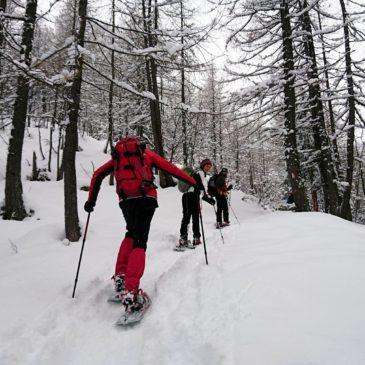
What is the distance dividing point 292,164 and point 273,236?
19.2ft

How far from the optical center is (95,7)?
8.44m

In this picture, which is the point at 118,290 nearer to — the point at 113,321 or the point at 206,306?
the point at 113,321

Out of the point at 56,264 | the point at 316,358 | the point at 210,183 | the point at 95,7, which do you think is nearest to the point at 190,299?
the point at 316,358

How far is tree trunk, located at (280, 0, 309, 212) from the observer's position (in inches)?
422

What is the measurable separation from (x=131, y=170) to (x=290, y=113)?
855 cm

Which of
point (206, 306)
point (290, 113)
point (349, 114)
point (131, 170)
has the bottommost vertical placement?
point (206, 306)

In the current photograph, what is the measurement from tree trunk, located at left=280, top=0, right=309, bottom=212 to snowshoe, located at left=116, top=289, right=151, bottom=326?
349 inches

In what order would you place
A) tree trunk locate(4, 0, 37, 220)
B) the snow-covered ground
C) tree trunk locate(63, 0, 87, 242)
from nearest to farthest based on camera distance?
the snow-covered ground
tree trunk locate(63, 0, 87, 242)
tree trunk locate(4, 0, 37, 220)

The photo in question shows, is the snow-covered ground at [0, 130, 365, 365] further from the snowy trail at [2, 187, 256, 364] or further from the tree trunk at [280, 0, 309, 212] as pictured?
the tree trunk at [280, 0, 309, 212]

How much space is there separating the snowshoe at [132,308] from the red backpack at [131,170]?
1.24m

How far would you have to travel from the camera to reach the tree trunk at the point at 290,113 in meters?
10.7

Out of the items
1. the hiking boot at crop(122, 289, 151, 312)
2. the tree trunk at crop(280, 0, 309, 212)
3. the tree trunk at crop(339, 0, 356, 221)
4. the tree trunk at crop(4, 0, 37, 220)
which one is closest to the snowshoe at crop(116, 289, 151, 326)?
the hiking boot at crop(122, 289, 151, 312)

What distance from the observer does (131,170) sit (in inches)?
157

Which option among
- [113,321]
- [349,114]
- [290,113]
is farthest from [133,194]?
[349,114]
